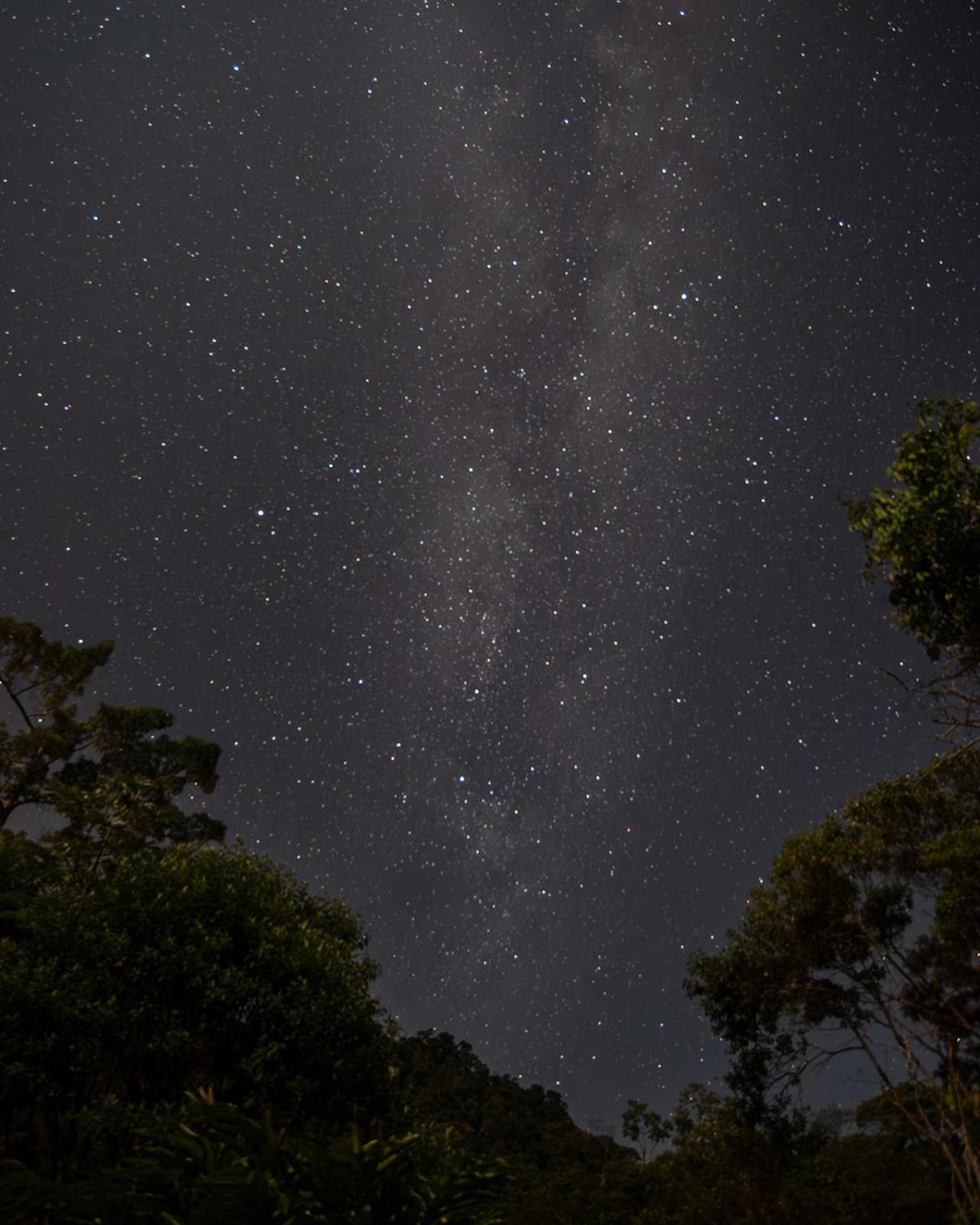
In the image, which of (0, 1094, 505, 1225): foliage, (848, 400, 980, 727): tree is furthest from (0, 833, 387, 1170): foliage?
(848, 400, 980, 727): tree

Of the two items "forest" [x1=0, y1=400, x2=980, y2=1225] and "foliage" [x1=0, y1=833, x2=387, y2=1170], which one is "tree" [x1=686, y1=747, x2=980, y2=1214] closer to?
"forest" [x1=0, y1=400, x2=980, y2=1225]

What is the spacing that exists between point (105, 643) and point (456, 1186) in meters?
19.2

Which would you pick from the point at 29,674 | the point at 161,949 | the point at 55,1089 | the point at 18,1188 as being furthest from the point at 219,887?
the point at 29,674

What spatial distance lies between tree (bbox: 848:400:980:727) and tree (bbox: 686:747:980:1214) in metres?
4.93

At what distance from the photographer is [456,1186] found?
7090 mm

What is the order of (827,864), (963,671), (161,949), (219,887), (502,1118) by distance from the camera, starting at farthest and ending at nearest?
1. (502,1118)
2. (827,864)
3. (219,887)
4. (161,949)
5. (963,671)

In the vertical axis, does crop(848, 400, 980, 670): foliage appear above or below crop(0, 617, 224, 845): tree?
below

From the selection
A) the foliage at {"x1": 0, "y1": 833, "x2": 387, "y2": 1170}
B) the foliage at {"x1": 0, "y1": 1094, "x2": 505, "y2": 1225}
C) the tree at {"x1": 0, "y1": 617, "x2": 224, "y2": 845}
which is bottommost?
the foliage at {"x1": 0, "y1": 1094, "x2": 505, "y2": 1225}

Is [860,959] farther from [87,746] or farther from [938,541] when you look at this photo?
[87,746]

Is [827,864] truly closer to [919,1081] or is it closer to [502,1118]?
[919,1081]

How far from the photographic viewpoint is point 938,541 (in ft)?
34.7

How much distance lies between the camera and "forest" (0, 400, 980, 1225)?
7141mm

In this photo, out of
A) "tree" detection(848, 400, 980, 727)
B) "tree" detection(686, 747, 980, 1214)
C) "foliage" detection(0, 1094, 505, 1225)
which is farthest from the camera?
"tree" detection(686, 747, 980, 1214)

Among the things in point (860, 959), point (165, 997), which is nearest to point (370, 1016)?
point (165, 997)
